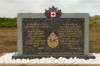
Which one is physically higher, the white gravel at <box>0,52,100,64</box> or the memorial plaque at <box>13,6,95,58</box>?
the memorial plaque at <box>13,6,95,58</box>

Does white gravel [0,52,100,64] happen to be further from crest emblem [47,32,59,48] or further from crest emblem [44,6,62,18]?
crest emblem [44,6,62,18]

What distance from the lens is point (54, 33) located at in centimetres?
1323

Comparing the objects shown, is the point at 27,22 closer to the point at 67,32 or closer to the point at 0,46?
the point at 67,32

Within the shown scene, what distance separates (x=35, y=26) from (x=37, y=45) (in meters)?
0.74

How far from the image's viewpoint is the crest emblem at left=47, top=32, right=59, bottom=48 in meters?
13.2

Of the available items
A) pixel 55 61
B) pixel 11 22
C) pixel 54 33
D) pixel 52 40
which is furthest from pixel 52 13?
pixel 11 22

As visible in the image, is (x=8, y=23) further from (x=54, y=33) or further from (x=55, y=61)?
(x=55, y=61)

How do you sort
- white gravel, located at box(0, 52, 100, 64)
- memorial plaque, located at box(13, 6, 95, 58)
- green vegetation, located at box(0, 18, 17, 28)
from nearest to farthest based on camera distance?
1. white gravel, located at box(0, 52, 100, 64)
2. memorial plaque, located at box(13, 6, 95, 58)
3. green vegetation, located at box(0, 18, 17, 28)

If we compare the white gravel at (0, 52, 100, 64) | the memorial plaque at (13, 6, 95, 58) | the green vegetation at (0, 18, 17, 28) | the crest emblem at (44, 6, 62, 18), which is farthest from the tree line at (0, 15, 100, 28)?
the white gravel at (0, 52, 100, 64)

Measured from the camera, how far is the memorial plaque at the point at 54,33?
13203mm

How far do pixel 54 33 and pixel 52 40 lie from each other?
281 millimetres

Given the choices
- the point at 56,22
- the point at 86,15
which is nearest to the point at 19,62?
the point at 56,22

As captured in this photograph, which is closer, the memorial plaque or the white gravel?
the white gravel

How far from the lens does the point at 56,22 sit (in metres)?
13.2
